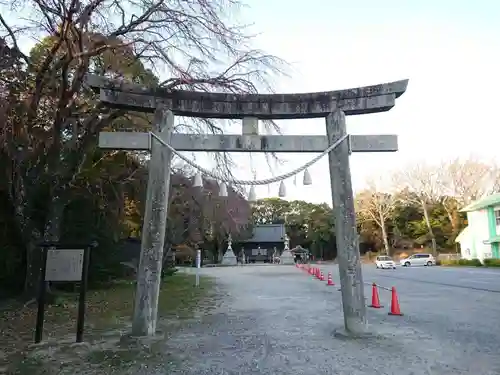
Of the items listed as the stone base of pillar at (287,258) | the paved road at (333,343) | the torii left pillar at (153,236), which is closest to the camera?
the paved road at (333,343)

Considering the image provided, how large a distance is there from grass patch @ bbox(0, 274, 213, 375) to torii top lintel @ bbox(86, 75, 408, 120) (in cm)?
404

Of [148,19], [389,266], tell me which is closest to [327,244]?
[389,266]

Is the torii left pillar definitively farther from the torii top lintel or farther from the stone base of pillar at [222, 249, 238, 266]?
the stone base of pillar at [222, 249, 238, 266]

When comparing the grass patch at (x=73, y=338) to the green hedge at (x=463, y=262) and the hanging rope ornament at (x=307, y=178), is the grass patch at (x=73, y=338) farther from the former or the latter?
the green hedge at (x=463, y=262)

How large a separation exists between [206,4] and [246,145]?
366cm

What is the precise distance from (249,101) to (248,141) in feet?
2.46

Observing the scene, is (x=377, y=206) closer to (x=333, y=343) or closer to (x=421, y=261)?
(x=421, y=261)

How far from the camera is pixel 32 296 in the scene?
41.3ft

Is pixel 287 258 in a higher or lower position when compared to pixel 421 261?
higher

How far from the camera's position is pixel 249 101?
25.9ft

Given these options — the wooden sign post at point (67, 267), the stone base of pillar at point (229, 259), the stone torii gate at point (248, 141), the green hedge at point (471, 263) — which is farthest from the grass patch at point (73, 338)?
the stone base of pillar at point (229, 259)

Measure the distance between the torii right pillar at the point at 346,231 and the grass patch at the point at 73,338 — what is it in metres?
3.17

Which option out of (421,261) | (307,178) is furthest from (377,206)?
(307,178)

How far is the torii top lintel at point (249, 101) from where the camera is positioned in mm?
7578
